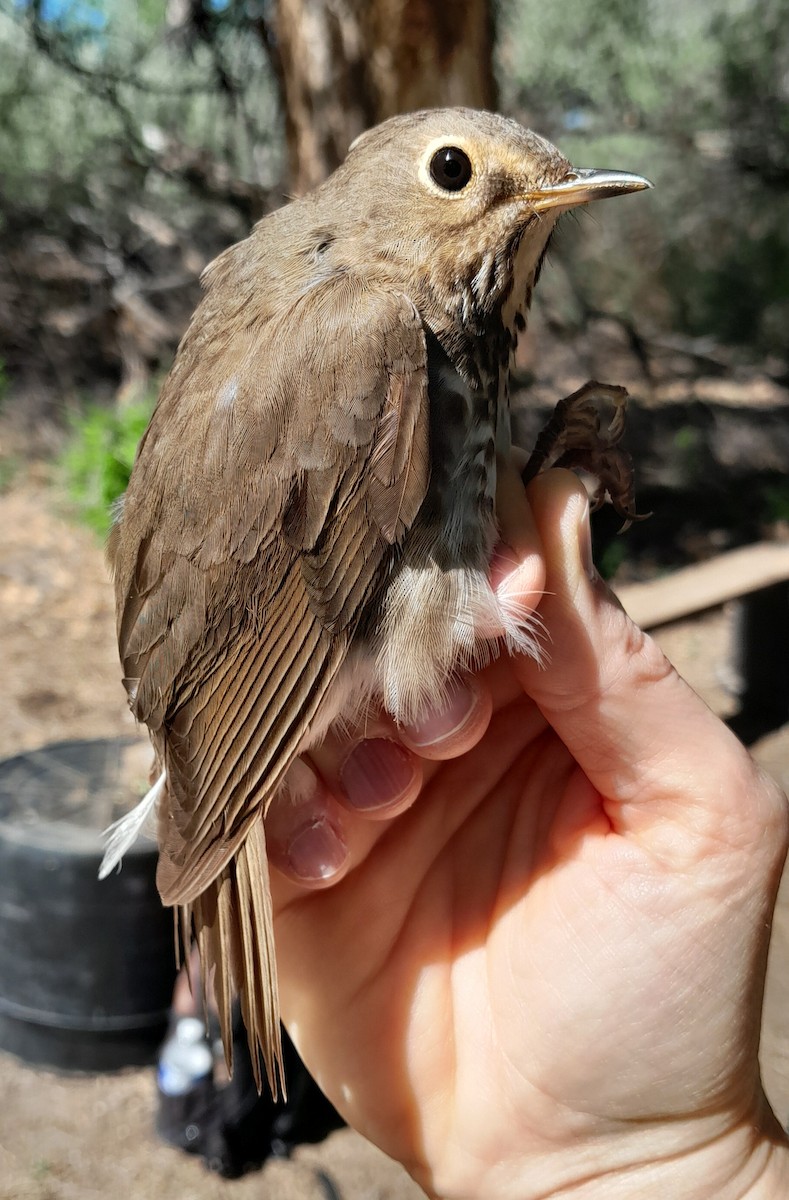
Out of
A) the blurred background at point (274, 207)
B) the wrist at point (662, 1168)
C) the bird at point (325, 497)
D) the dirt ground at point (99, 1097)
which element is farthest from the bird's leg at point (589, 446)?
the dirt ground at point (99, 1097)

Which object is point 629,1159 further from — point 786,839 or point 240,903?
A: point 240,903

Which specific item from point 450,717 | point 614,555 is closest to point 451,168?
point 450,717

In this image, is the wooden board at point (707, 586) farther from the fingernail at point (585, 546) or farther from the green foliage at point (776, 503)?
the fingernail at point (585, 546)

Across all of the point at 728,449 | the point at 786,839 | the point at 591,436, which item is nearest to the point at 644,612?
the point at 591,436

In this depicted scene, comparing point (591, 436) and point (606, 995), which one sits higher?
point (591, 436)

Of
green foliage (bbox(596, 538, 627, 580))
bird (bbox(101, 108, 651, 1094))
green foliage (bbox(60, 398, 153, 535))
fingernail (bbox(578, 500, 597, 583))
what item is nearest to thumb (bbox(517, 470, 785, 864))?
fingernail (bbox(578, 500, 597, 583))

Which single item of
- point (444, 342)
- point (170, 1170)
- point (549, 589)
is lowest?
point (170, 1170)

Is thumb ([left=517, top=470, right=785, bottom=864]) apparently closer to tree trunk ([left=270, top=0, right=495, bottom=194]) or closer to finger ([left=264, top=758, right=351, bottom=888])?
finger ([left=264, top=758, right=351, bottom=888])

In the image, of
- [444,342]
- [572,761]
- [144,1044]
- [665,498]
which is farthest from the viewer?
[665,498]
